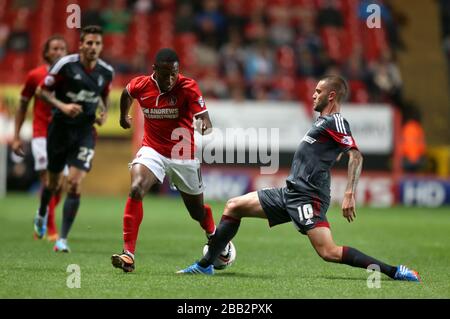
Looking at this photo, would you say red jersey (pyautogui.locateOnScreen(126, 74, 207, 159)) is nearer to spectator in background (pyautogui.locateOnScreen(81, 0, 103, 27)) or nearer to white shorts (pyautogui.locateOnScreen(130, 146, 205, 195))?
white shorts (pyautogui.locateOnScreen(130, 146, 205, 195))

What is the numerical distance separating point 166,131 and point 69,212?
2431 millimetres

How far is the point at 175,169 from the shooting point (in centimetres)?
900

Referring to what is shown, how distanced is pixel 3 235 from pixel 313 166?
5428 mm

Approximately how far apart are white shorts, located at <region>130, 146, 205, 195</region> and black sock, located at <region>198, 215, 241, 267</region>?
2.07ft

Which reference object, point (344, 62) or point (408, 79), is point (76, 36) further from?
point (408, 79)

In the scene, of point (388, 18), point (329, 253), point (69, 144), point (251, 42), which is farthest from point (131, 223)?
point (388, 18)

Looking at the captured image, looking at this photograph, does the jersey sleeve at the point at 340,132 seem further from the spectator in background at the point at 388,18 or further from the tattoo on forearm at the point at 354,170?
the spectator in background at the point at 388,18

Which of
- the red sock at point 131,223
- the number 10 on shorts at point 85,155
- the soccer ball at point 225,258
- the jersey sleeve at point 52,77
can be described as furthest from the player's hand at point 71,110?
the soccer ball at point 225,258

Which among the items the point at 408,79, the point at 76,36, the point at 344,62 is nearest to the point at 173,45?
the point at 76,36

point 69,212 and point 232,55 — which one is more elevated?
point 232,55

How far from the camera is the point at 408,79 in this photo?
2553 centimetres

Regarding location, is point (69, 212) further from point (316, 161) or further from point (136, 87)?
point (316, 161)

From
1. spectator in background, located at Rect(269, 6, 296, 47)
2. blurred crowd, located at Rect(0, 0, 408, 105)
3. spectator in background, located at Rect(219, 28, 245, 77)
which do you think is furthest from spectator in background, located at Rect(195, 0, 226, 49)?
spectator in background, located at Rect(269, 6, 296, 47)

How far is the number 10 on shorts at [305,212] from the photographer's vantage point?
27.0 feet
